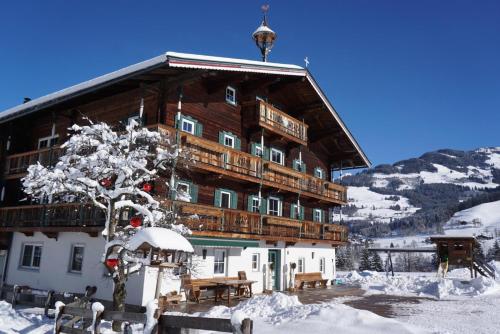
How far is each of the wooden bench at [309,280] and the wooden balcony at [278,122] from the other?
25.5ft

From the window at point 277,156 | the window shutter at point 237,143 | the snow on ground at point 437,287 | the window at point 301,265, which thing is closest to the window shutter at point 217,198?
the window shutter at point 237,143

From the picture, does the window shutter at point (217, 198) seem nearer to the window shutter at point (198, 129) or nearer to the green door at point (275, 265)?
the window shutter at point (198, 129)

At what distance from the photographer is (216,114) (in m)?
22.2

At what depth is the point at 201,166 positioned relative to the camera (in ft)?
61.3

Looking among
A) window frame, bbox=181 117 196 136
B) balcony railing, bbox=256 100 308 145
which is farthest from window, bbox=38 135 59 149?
balcony railing, bbox=256 100 308 145

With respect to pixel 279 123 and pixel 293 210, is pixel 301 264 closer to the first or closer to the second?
pixel 293 210

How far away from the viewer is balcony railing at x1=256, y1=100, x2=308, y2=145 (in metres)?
23.2

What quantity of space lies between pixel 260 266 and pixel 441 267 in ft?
50.0

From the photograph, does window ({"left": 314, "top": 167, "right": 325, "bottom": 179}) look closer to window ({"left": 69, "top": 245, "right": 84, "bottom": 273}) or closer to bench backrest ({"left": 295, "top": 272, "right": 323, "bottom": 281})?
bench backrest ({"left": 295, "top": 272, "right": 323, "bottom": 281})

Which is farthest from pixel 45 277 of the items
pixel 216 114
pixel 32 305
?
pixel 216 114

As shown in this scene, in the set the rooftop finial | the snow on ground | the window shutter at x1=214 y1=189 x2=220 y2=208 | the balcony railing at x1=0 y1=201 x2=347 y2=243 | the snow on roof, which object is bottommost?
the snow on ground

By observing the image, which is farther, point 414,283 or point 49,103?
point 414,283

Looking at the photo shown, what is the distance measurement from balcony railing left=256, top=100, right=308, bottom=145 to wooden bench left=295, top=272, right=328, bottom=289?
7.78 m

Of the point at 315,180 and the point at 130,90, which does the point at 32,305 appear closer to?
the point at 130,90
